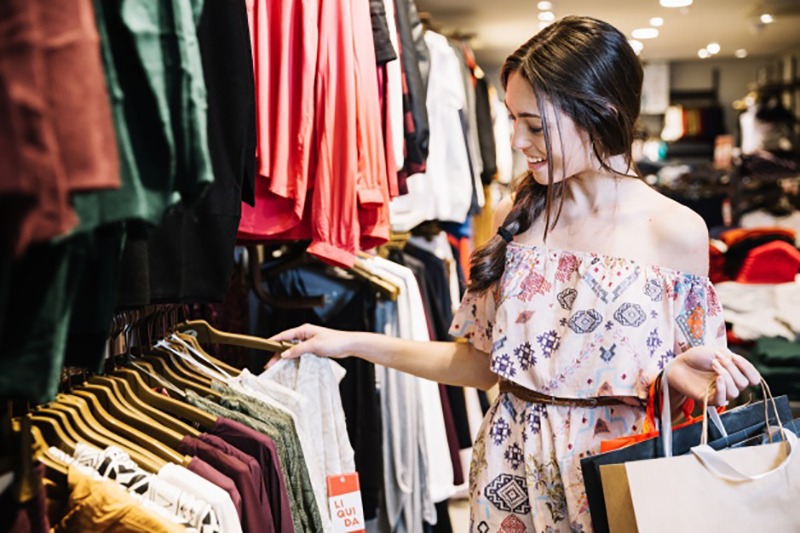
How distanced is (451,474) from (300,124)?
1445 millimetres

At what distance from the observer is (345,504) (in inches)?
69.5

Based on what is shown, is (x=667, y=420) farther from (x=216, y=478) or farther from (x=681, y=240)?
(x=216, y=478)

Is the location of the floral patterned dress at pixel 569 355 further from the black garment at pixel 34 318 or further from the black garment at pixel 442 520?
the black garment at pixel 442 520

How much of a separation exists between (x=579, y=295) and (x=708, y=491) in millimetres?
414

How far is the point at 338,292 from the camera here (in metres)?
2.82

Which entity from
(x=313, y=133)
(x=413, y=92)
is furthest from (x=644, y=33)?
(x=313, y=133)

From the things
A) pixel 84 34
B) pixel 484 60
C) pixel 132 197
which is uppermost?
pixel 84 34

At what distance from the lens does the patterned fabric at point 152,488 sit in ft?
3.89

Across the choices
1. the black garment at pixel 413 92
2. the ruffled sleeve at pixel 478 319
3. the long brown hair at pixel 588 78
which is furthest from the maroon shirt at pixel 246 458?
the black garment at pixel 413 92

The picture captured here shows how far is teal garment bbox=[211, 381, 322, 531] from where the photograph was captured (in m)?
1.58

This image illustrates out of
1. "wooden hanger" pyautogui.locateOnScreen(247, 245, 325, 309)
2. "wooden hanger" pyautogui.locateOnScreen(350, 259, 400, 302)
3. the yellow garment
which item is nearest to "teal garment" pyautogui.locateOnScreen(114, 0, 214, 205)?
the yellow garment

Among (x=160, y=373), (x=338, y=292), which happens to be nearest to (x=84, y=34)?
(x=160, y=373)

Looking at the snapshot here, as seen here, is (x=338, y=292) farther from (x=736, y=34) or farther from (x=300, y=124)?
(x=736, y=34)

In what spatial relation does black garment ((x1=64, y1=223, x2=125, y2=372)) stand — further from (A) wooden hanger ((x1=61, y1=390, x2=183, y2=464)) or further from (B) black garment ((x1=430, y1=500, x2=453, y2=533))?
(B) black garment ((x1=430, y1=500, x2=453, y2=533))
